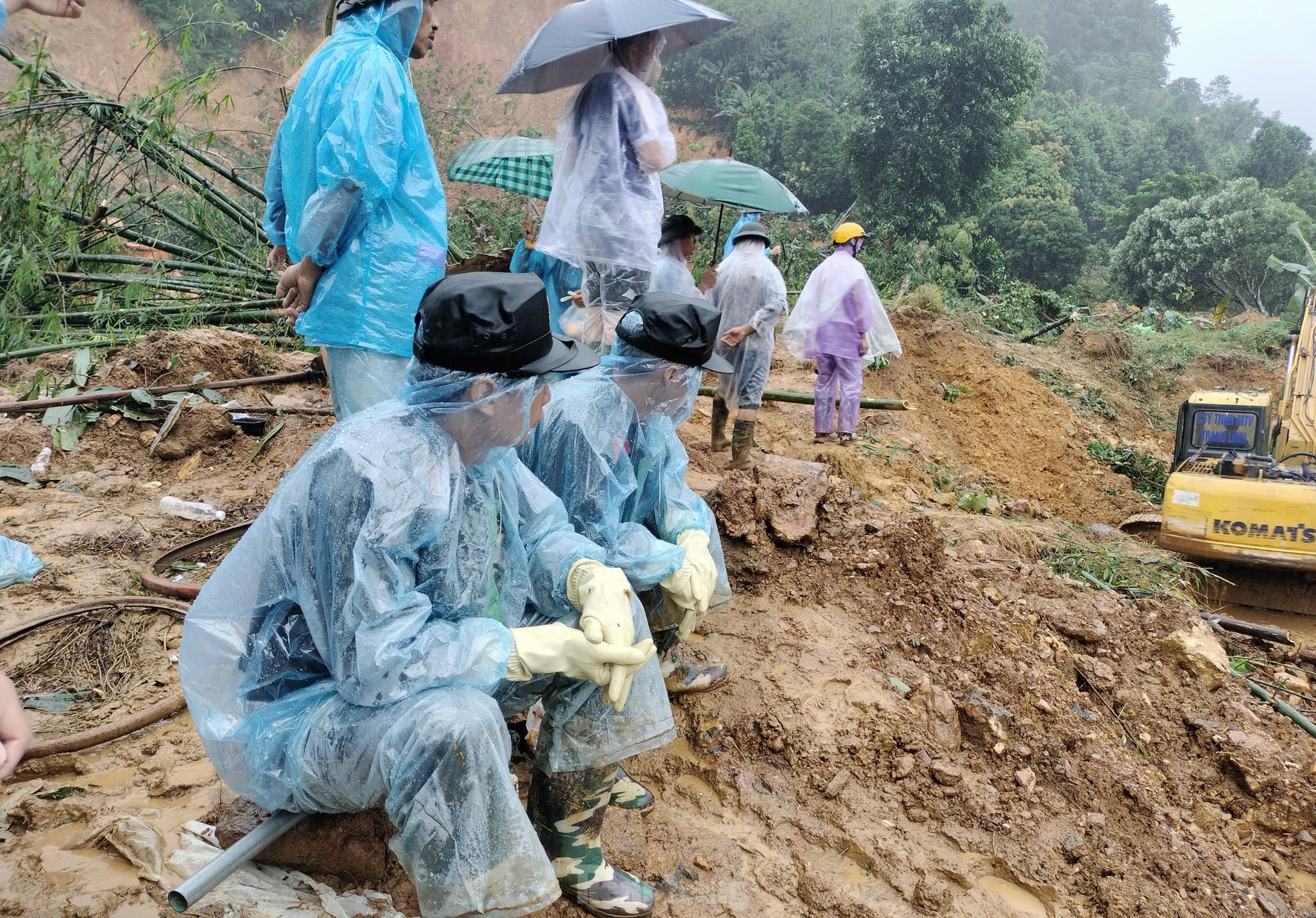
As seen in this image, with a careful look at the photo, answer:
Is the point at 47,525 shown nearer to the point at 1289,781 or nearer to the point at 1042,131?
the point at 1289,781

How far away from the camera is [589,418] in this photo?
245 centimetres

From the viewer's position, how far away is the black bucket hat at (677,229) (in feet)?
17.3

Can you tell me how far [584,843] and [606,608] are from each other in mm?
613

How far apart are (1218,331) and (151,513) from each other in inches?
711

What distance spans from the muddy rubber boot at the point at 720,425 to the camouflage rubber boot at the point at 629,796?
377cm

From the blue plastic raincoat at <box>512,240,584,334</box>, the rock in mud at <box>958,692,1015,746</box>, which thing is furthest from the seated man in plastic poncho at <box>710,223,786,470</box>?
the rock in mud at <box>958,692,1015,746</box>

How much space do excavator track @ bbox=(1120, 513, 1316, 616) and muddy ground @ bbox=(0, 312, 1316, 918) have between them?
1789 millimetres

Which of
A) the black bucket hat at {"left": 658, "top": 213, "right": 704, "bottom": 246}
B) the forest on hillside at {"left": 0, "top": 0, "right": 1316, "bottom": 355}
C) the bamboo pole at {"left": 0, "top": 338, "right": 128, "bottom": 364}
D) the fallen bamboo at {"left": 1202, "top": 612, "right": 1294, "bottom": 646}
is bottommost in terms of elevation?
the fallen bamboo at {"left": 1202, "top": 612, "right": 1294, "bottom": 646}

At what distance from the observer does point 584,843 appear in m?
2.06

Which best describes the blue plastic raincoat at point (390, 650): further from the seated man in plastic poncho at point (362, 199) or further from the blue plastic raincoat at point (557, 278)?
the blue plastic raincoat at point (557, 278)

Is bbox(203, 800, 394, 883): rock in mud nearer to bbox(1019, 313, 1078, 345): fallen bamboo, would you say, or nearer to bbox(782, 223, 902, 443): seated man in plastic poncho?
bbox(782, 223, 902, 443): seated man in plastic poncho

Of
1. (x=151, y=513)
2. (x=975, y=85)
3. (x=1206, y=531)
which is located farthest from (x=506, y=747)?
(x=975, y=85)

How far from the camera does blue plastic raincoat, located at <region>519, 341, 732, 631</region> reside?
7.91ft

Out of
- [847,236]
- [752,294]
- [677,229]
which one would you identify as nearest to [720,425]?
[752,294]
